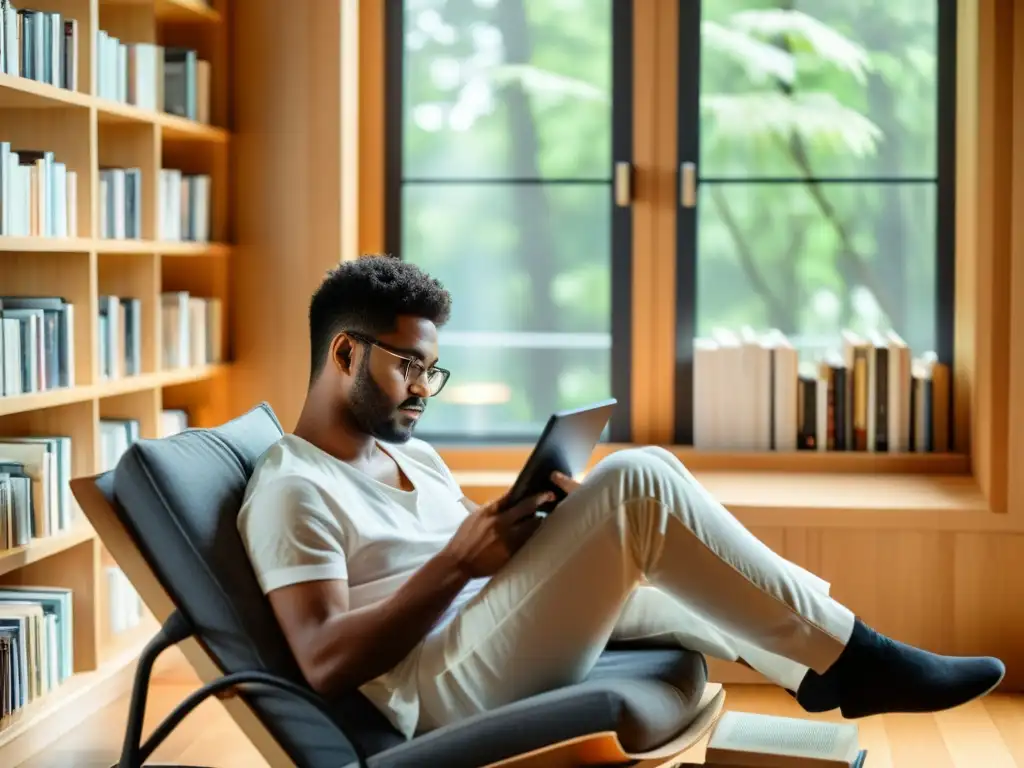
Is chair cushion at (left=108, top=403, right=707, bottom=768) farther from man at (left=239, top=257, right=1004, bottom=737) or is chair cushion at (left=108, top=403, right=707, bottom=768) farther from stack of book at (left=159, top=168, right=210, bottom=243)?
stack of book at (left=159, top=168, right=210, bottom=243)

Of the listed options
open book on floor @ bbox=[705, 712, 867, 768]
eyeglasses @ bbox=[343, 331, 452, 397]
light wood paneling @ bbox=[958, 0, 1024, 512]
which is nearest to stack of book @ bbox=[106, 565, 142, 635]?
eyeglasses @ bbox=[343, 331, 452, 397]

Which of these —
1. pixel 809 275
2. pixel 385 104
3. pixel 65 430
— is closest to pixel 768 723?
pixel 65 430

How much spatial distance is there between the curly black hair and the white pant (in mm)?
498

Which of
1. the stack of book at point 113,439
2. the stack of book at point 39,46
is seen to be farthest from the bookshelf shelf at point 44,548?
the stack of book at point 39,46

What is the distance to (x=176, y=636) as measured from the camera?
2279mm

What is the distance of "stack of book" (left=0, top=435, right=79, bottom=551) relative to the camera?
315cm

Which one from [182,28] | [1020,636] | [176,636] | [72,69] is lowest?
[1020,636]

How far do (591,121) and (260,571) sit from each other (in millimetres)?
2582

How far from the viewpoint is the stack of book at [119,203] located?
3711 millimetres

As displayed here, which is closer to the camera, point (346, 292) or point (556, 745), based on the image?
point (556, 745)

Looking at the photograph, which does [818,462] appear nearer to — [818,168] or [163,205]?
[818,168]

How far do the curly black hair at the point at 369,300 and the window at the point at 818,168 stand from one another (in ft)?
6.61

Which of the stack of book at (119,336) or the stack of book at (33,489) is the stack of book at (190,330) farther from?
the stack of book at (33,489)

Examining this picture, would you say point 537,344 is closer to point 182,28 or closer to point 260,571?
point 182,28
